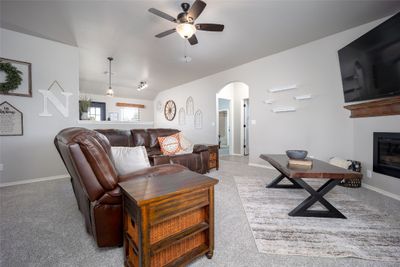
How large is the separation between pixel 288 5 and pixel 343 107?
1.91 m

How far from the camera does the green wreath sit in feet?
9.24

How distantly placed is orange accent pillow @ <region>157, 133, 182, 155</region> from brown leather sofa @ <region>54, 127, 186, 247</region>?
2111 mm

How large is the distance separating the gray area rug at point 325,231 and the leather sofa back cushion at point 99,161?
1.28 meters

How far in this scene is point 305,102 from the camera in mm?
3484

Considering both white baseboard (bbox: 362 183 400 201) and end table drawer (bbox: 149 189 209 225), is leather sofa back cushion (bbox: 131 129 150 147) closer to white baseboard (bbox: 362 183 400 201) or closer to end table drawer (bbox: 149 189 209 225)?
end table drawer (bbox: 149 189 209 225)

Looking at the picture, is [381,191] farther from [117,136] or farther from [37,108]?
[37,108]

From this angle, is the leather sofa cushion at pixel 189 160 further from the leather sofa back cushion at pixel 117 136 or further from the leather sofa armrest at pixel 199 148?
the leather sofa back cushion at pixel 117 136

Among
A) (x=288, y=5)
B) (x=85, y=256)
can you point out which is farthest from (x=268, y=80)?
(x=85, y=256)

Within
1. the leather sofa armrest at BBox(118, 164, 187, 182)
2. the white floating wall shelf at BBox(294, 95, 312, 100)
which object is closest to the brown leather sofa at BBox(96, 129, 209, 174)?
the leather sofa armrest at BBox(118, 164, 187, 182)

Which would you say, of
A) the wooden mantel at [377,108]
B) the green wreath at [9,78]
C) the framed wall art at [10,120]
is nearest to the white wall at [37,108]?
the framed wall art at [10,120]

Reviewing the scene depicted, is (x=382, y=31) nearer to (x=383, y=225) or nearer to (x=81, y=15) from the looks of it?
(x=383, y=225)

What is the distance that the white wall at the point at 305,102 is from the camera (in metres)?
3.03

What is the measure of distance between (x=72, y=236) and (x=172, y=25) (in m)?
3.00

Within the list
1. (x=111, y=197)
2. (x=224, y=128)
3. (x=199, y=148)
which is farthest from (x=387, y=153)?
(x=224, y=128)
